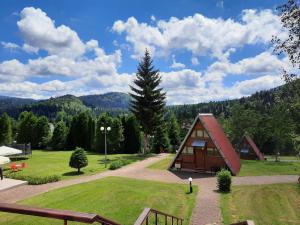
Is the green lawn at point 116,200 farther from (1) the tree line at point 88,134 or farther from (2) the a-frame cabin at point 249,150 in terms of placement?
(2) the a-frame cabin at point 249,150

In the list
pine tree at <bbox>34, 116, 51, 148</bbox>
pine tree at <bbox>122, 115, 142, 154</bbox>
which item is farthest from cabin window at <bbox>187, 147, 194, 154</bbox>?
pine tree at <bbox>34, 116, 51, 148</bbox>

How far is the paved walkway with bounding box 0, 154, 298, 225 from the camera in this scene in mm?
18606

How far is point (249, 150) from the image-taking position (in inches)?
1933

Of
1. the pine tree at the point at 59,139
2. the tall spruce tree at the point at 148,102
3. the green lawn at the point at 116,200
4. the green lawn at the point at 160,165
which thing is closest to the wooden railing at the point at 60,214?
the green lawn at the point at 116,200

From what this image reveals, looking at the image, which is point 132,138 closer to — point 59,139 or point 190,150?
point 59,139

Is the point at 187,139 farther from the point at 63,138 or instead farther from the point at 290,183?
the point at 63,138

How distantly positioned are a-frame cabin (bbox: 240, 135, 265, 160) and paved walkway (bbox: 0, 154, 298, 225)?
1947 centimetres

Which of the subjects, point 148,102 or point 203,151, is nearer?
point 203,151

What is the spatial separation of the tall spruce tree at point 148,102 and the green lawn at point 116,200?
21.3 m

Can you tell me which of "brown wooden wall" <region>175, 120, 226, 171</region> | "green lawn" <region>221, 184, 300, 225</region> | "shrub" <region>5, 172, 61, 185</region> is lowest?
"green lawn" <region>221, 184, 300, 225</region>

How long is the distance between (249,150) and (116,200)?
34.7 metres

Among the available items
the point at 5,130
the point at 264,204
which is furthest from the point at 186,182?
the point at 5,130

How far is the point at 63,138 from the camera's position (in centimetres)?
5862

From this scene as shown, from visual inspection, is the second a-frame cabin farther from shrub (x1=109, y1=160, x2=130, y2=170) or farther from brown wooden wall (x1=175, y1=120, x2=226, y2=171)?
shrub (x1=109, y1=160, x2=130, y2=170)
